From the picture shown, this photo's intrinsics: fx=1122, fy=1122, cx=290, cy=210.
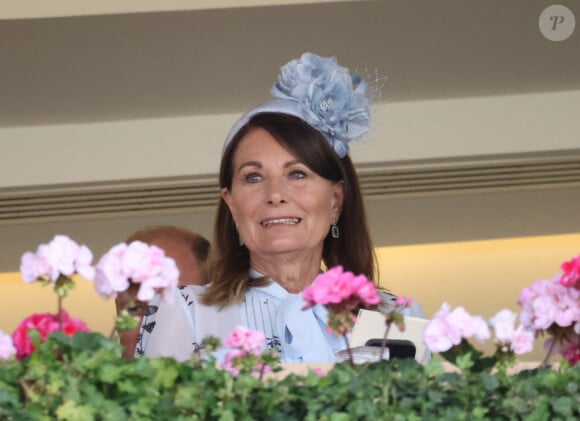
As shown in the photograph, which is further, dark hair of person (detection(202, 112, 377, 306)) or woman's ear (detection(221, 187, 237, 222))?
woman's ear (detection(221, 187, 237, 222))

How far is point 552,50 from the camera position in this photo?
4.76m

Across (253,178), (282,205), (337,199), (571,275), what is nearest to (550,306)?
(571,275)

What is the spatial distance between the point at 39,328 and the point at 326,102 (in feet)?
4.68

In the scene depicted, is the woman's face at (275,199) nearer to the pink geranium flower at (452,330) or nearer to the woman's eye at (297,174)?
the woman's eye at (297,174)

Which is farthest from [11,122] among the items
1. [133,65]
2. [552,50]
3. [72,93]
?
[552,50]

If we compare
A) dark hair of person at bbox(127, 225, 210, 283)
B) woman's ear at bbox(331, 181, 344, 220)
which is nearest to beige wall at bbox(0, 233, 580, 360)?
dark hair of person at bbox(127, 225, 210, 283)

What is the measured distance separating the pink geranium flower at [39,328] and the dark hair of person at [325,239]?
3.94 ft

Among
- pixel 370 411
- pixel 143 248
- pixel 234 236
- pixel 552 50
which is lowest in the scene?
pixel 370 411

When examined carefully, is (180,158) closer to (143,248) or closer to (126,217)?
A: (126,217)

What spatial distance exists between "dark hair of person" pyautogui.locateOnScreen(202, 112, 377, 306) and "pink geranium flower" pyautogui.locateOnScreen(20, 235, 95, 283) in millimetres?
1273

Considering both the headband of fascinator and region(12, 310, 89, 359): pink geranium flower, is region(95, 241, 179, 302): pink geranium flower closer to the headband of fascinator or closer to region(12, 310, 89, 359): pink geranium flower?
region(12, 310, 89, 359): pink geranium flower

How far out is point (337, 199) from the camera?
2.82 metres

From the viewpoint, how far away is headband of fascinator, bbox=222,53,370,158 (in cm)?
264

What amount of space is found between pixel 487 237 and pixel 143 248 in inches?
192
